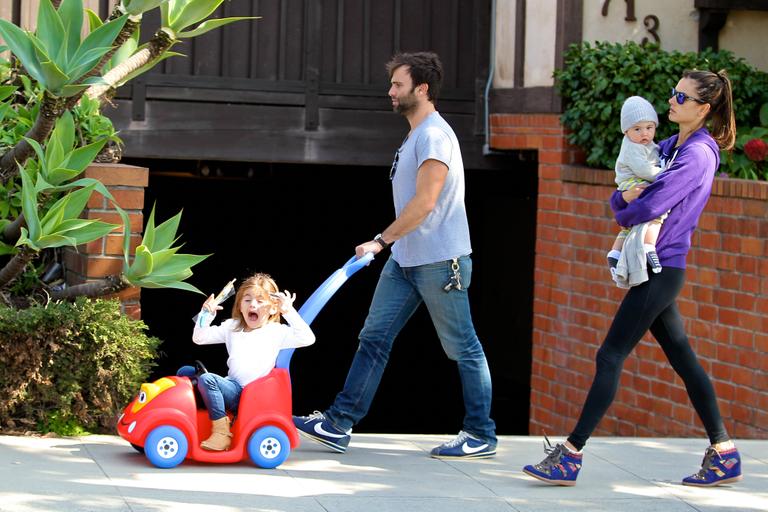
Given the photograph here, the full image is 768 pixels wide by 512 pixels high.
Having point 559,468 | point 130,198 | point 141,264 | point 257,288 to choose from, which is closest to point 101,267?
point 130,198

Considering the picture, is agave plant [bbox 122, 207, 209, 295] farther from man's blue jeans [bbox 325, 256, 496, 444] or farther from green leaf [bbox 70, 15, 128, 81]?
man's blue jeans [bbox 325, 256, 496, 444]

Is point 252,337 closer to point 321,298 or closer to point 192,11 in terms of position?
point 321,298

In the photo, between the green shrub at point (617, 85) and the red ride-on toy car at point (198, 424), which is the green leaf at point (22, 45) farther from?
the green shrub at point (617, 85)

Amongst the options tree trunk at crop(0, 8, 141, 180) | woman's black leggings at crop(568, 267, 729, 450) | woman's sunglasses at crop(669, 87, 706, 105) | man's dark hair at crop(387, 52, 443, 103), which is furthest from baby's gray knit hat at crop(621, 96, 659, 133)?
tree trunk at crop(0, 8, 141, 180)

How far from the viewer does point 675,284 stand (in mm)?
5082

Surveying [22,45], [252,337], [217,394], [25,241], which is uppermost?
[22,45]

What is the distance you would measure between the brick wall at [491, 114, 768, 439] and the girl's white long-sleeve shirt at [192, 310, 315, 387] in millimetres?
3168

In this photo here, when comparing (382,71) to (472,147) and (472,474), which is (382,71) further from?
(472,474)

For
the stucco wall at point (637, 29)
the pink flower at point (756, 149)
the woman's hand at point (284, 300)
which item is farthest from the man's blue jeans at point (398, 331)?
the stucco wall at point (637, 29)

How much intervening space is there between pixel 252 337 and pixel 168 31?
1.45 m

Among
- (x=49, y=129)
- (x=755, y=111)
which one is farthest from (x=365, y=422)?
(x=49, y=129)

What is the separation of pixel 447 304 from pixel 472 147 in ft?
15.1

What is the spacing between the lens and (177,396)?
202 inches

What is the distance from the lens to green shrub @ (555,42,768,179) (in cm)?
855
